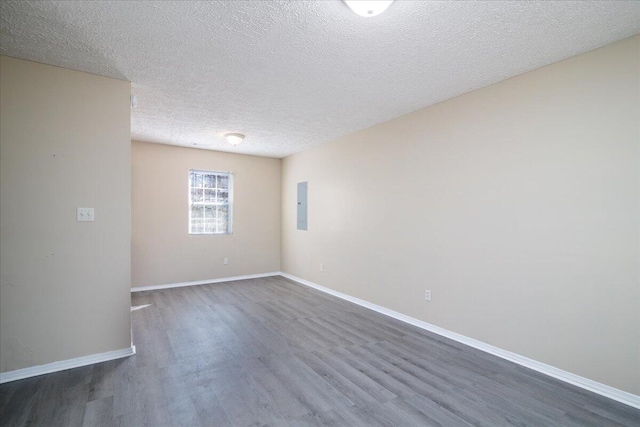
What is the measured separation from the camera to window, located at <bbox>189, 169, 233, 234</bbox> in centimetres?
565

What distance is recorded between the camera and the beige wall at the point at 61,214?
7.82 ft

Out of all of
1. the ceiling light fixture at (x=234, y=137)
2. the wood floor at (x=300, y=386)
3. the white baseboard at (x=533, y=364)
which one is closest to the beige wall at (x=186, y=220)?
the ceiling light fixture at (x=234, y=137)

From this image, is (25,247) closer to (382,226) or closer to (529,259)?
(382,226)

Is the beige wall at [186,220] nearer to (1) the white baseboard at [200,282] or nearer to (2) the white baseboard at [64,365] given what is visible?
(1) the white baseboard at [200,282]

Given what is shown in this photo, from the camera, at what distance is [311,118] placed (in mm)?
3883

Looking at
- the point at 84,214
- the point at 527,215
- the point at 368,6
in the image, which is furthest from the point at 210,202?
the point at 527,215

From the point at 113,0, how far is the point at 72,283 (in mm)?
2182

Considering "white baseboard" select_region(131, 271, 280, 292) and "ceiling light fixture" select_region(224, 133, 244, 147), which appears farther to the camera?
"white baseboard" select_region(131, 271, 280, 292)

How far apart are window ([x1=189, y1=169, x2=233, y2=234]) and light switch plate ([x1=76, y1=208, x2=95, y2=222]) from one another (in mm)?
2961

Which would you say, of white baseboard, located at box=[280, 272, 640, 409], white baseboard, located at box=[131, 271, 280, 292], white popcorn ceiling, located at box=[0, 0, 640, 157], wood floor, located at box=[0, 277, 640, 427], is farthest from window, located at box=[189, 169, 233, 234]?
white baseboard, located at box=[280, 272, 640, 409]

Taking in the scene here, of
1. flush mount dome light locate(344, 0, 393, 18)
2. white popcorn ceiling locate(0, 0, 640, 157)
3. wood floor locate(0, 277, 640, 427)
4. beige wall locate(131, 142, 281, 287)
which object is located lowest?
wood floor locate(0, 277, 640, 427)

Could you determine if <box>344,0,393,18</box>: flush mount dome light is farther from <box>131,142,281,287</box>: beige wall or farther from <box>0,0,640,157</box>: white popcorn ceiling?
<box>131,142,281,287</box>: beige wall

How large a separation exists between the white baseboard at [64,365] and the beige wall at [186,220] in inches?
104

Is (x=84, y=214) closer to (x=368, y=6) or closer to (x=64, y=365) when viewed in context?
(x=64, y=365)
